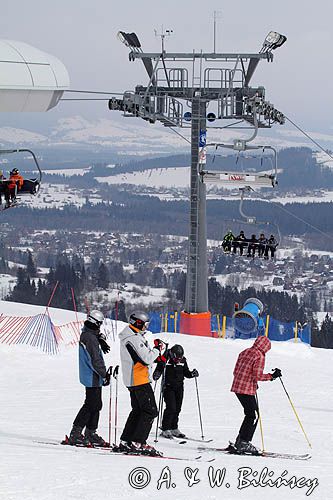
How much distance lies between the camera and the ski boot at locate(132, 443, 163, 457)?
811cm

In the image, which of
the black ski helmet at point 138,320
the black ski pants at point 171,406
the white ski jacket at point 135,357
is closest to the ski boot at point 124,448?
the white ski jacket at point 135,357

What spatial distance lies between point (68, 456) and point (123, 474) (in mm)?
816

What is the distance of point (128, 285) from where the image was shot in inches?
4830

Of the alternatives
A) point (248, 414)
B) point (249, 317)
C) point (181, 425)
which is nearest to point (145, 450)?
point (248, 414)

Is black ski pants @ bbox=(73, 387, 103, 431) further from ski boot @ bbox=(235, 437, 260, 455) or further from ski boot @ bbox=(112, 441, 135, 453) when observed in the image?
ski boot @ bbox=(235, 437, 260, 455)

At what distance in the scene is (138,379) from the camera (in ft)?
26.6

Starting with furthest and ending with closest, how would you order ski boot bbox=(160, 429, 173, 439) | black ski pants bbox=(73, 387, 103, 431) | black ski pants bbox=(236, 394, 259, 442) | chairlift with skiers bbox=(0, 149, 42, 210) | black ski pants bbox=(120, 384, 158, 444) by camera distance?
chairlift with skiers bbox=(0, 149, 42, 210)
ski boot bbox=(160, 429, 173, 439)
black ski pants bbox=(236, 394, 259, 442)
black ski pants bbox=(73, 387, 103, 431)
black ski pants bbox=(120, 384, 158, 444)

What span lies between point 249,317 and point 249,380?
41.5ft

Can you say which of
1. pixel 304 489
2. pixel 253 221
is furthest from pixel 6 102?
pixel 253 221

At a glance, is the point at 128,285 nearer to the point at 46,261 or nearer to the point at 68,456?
the point at 46,261

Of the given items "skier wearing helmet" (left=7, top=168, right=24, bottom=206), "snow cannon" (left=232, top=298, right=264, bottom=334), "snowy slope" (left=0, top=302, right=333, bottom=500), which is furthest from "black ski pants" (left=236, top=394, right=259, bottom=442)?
"snow cannon" (left=232, top=298, right=264, bottom=334)

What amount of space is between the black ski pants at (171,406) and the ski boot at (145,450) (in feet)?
3.68

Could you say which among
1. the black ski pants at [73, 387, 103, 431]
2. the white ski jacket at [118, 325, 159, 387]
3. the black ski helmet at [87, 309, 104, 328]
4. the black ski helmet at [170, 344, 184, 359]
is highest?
the black ski helmet at [87, 309, 104, 328]

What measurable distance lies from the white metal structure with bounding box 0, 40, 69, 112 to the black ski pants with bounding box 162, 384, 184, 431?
127 inches
